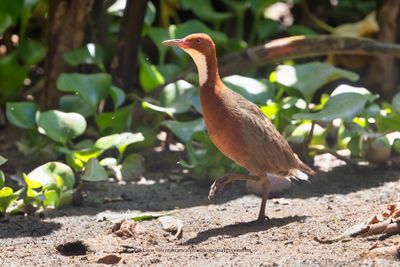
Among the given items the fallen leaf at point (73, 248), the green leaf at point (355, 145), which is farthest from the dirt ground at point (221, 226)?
the green leaf at point (355, 145)

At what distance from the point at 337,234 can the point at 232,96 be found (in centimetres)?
102

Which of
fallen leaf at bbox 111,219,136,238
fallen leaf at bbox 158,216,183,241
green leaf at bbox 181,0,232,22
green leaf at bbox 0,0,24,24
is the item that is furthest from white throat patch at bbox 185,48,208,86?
green leaf at bbox 181,0,232,22

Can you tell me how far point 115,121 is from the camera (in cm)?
609

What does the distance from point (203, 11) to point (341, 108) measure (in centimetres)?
220

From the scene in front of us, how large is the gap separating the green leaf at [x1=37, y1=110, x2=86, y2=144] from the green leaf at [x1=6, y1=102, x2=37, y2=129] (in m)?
0.28

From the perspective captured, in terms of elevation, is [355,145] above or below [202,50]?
below

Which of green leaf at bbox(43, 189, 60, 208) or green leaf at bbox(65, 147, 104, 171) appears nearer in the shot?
green leaf at bbox(43, 189, 60, 208)

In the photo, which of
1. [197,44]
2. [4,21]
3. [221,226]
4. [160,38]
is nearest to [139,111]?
[160,38]

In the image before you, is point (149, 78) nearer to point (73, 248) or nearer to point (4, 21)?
point (4, 21)

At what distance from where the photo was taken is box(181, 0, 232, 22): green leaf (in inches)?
290

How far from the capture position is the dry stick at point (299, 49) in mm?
6645

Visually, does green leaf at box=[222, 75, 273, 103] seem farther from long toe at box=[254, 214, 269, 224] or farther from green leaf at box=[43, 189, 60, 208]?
green leaf at box=[43, 189, 60, 208]

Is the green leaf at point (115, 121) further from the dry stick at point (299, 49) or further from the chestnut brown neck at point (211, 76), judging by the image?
the chestnut brown neck at point (211, 76)

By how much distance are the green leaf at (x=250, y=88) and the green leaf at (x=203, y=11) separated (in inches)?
54.1
